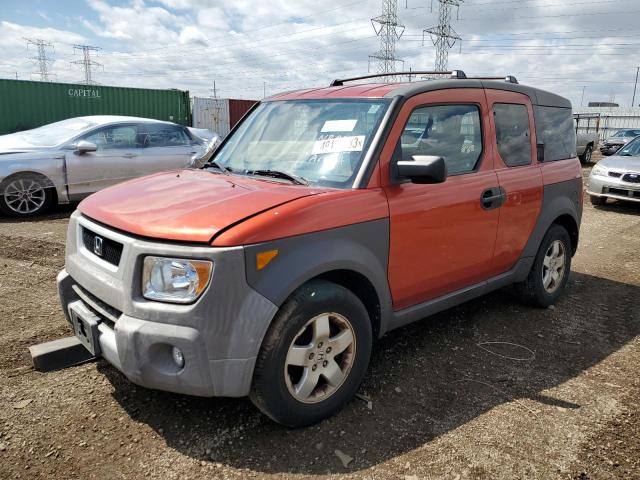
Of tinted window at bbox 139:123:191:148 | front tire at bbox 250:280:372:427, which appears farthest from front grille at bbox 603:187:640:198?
front tire at bbox 250:280:372:427

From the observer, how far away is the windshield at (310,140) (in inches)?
119

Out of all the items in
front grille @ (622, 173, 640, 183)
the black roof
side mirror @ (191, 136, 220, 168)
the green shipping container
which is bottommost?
front grille @ (622, 173, 640, 183)

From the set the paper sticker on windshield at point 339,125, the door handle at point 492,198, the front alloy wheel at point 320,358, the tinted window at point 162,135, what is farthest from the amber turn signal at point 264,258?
the tinted window at point 162,135

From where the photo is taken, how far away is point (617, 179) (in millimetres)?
10055

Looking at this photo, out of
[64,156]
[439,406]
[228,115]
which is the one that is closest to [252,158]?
[439,406]

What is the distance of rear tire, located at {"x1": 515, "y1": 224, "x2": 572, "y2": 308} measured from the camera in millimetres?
4426

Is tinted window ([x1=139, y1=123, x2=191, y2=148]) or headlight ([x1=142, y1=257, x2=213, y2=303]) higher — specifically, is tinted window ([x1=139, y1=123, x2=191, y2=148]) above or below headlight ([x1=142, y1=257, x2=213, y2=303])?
above

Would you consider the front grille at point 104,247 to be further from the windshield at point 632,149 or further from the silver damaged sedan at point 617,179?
the windshield at point 632,149

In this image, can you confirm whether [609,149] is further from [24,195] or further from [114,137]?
[24,195]

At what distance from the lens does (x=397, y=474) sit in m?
2.44

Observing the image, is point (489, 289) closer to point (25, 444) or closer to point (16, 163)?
point (25, 444)

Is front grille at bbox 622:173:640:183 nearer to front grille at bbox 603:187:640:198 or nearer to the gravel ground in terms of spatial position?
front grille at bbox 603:187:640:198

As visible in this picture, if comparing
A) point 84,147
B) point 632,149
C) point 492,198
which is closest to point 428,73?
point 492,198

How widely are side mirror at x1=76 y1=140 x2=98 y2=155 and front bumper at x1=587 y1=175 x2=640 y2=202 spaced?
943 centimetres
